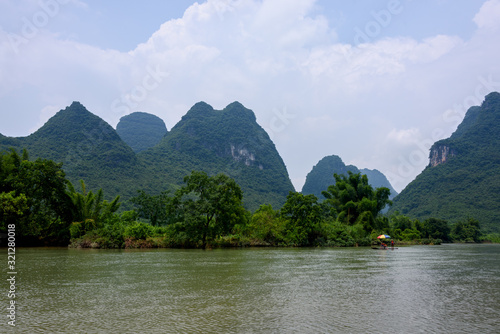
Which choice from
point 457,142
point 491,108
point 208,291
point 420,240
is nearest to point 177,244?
point 208,291

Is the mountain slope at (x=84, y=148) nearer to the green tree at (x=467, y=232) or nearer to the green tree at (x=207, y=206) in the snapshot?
the green tree at (x=207, y=206)

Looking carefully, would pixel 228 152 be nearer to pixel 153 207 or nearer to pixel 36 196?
pixel 153 207

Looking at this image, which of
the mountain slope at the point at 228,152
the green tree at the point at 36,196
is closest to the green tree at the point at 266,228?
the green tree at the point at 36,196

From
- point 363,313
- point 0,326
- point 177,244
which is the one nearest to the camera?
point 0,326

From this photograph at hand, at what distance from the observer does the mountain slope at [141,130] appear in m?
166

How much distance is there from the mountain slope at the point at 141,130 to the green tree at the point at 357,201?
121 meters

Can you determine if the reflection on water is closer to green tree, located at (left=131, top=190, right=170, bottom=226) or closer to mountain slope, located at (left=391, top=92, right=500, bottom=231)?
green tree, located at (left=131, top=190, right=170, bottom=226)

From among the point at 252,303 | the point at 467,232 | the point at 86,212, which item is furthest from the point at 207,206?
the point at 467,232

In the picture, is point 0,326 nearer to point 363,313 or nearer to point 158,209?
point 363,313

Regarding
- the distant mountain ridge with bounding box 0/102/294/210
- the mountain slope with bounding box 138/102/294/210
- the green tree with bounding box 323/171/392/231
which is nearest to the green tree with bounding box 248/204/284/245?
the green tree with bounding box 323/171/392/231

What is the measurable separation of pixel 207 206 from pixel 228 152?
380ft

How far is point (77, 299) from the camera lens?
8.93m

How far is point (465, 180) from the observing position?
3880 inches

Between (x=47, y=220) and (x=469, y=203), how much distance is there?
89.8m
